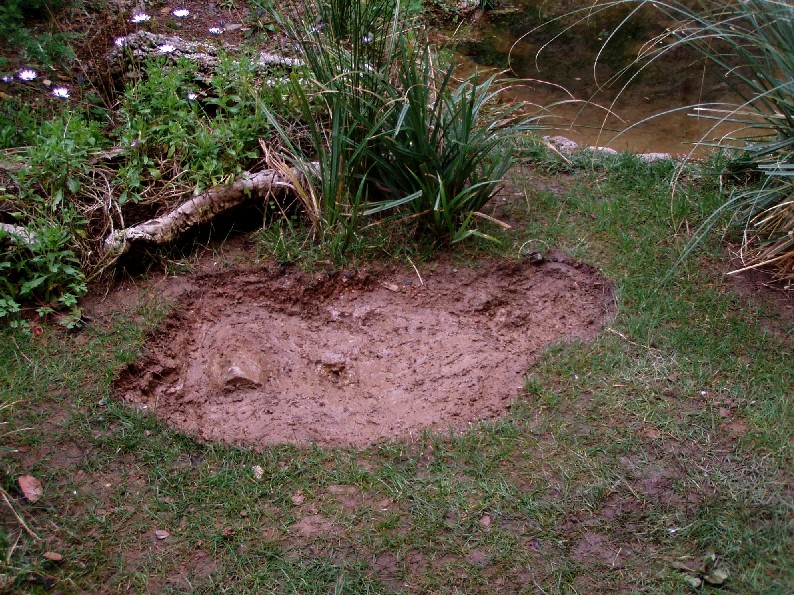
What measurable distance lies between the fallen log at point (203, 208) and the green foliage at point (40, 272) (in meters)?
0.19

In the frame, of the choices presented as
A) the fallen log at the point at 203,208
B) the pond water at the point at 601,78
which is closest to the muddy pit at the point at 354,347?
the fallen log at the point at 203,208

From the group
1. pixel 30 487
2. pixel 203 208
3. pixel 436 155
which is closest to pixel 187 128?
pixel 203 208

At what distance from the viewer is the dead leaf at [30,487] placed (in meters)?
2.59

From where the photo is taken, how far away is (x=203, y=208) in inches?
144

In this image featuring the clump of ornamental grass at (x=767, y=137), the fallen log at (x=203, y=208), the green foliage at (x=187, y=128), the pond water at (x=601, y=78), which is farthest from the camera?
the pond water at (x=601, y=78)

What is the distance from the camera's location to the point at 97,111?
13.4ft

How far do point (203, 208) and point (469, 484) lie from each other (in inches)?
74.4

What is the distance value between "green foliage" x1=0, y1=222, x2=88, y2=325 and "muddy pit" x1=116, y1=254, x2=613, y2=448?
47 centimetres

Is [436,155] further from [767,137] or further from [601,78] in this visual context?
[601,78]

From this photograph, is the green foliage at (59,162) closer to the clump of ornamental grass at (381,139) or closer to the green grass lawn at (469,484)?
the green grass lawn at (469,484)

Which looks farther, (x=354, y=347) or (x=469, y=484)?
(x=354, y=347)

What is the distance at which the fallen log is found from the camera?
348cm

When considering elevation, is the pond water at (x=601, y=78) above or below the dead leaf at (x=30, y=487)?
above

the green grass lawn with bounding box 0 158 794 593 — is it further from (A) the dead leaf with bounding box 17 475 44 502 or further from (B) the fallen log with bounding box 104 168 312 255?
(B) the fallen log with bounding box 104 168 312 255
